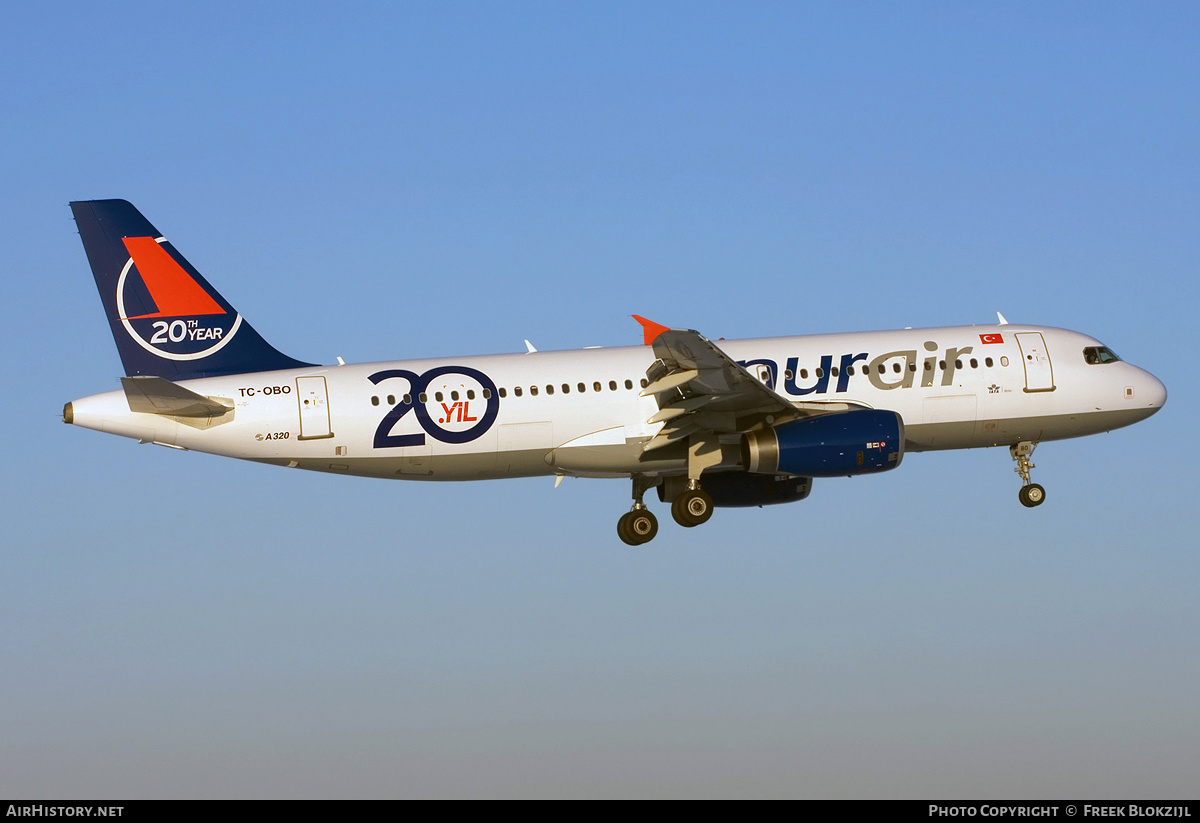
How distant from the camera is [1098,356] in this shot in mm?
43469

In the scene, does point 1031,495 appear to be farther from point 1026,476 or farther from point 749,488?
point 749,488

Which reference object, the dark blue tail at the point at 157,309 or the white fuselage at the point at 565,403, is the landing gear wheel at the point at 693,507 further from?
the dark blue tail at the point at 157,309

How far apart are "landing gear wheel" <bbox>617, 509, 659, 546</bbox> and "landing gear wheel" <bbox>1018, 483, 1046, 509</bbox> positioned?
433 inches

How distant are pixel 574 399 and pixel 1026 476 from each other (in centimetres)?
1413

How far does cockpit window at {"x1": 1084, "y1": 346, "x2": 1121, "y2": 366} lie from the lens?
1703 inches

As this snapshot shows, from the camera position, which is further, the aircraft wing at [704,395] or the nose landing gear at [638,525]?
the nose landing gear at [638,525]

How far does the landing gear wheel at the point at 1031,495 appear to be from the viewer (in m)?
43.6

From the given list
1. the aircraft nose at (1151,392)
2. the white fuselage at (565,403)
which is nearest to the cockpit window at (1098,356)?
the white fuselage at (565,403)

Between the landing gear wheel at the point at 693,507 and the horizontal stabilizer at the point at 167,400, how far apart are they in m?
12.5

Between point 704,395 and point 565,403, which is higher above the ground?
point 565,403

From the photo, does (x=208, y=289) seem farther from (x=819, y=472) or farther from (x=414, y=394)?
(x=819, y=472)

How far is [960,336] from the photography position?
138ft

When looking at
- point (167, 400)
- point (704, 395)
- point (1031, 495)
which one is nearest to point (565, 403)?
point (704, 395)
